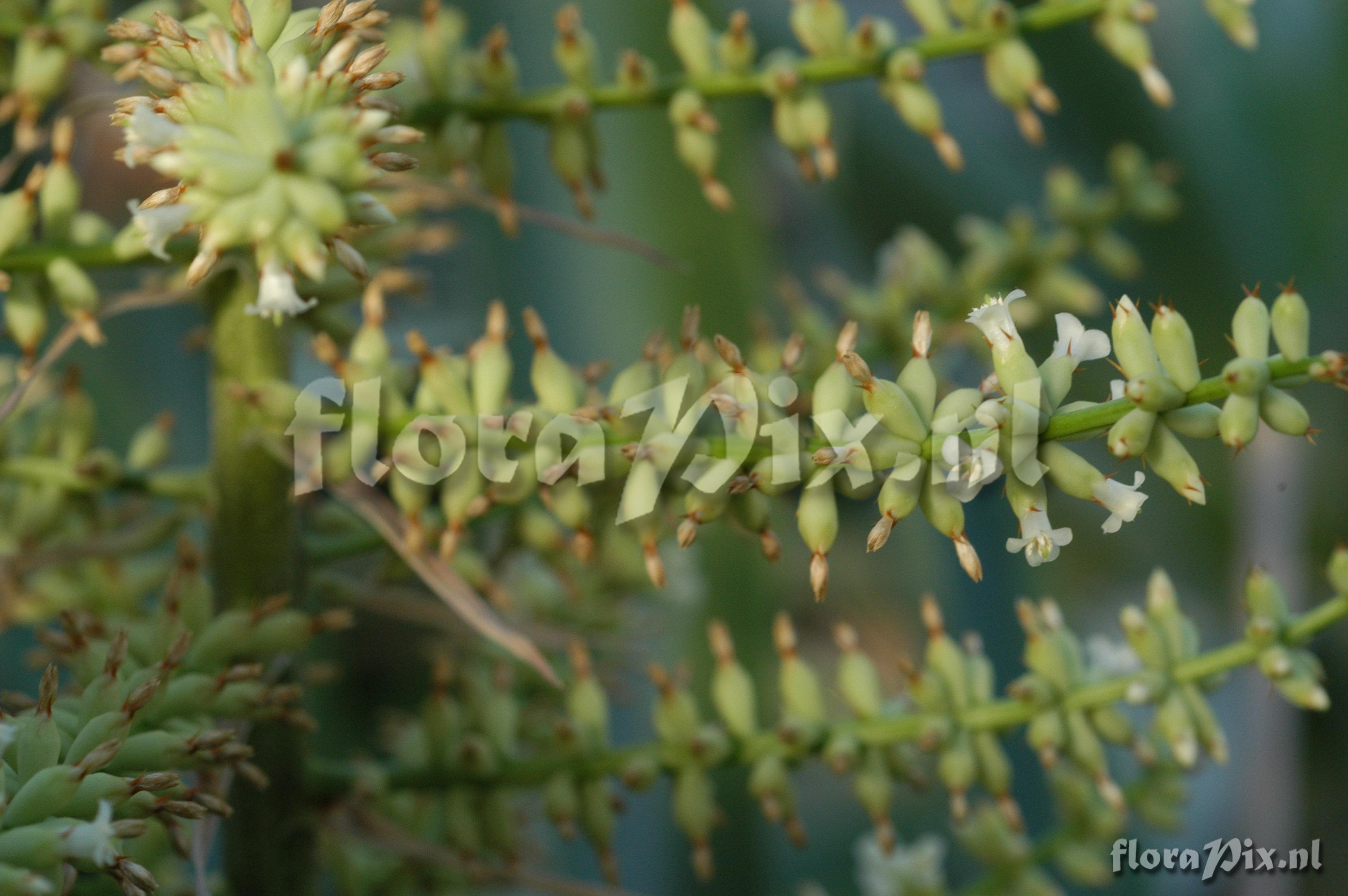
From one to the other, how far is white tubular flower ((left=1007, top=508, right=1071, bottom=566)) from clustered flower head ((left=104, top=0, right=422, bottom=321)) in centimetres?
28

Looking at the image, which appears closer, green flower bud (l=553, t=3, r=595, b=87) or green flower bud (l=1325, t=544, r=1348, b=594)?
green flower bud (l=1325, t=544, r=1348, b=594)

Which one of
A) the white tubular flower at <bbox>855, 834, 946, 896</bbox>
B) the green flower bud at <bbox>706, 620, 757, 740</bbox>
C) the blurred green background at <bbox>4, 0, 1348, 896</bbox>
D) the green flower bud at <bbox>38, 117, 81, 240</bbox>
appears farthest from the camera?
the blurred green background at <bbox>4, 0, 1348, 896</bbox>

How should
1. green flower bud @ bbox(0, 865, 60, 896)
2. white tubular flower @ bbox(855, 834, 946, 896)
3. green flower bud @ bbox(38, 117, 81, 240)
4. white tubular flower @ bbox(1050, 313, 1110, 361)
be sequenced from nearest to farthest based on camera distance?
green flower bud @ bbox(0, 865, 60, 896) → white tubular flower @ bbox(1050, 313, 1110, 361) → green flower bud @ bbox(38, 117, 81, 240) → white tubular flower @ bbox(855, 834, 946, 896)

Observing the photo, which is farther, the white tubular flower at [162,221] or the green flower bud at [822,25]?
the green flower bud at [822,25]

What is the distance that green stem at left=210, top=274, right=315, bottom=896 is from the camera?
751 millimetres

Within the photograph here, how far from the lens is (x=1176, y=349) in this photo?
1.81 feet

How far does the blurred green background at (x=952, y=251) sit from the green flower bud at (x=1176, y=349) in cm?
61

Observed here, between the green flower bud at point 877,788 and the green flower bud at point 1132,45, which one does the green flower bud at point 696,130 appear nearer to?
the green flower bud at point 1132,45

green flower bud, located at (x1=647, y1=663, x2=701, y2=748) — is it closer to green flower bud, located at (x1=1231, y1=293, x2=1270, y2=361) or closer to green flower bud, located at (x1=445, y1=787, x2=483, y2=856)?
green flower bud, located at (x1=445, y1=787, x2=483, y2=856)

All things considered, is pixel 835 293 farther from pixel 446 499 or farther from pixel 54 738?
pixel 54 738

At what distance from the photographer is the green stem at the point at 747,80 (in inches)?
30.1

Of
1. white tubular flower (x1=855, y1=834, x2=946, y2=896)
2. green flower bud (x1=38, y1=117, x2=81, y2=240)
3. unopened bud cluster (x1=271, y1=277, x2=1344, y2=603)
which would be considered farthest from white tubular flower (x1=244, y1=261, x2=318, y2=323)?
white tubular flower (x1=855, y1=834, x2=946, y2=896)

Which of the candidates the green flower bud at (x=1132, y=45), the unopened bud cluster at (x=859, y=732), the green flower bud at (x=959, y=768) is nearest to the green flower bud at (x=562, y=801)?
the unopened bud cluster at (x=859, y=732)

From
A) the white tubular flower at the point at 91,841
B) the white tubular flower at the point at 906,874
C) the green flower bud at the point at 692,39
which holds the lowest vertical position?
the white tubular flower at the point at 906,874
